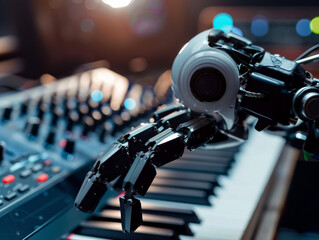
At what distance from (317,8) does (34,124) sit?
65.9 inches

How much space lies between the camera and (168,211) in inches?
43.1

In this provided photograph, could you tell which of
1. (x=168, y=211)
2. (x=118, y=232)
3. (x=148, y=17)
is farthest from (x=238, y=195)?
(x=148, y=17)

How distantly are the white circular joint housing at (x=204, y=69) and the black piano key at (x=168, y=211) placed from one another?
1.20 ft

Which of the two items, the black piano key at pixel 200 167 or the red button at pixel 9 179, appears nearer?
the red button at pixel 9 179

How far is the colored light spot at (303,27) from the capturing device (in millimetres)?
2201

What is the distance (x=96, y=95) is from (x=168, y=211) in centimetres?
61

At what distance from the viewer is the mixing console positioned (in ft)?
3.05

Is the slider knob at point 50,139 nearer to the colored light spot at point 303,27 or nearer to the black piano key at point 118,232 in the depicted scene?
the black piano key at point 118,232

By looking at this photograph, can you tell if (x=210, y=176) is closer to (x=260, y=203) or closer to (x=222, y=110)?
(x=260, y=203)

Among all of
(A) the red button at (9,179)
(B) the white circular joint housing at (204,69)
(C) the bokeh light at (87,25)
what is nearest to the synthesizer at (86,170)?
(A) the red button at (9,179)

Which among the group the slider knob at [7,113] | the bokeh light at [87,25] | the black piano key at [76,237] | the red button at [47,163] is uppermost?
the bokeh light at [87,25]

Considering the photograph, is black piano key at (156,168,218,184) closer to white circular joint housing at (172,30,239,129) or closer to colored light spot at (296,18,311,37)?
white circular joint housing at (172,30,239,129)

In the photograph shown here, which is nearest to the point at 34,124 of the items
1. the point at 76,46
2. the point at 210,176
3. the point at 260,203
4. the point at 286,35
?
the point at 210,176

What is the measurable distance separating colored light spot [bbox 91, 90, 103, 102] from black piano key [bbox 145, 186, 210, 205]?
466 mm
